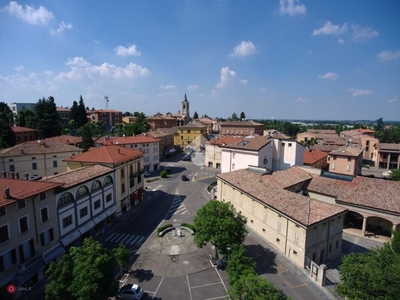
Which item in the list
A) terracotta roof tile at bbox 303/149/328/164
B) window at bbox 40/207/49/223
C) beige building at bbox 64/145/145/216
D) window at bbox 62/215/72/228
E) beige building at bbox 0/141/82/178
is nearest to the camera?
window at bbox 40/207/49/223

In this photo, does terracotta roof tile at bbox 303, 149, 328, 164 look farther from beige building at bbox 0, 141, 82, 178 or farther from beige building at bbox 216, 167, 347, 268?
beige building at bbox 0, 141, 82, 178

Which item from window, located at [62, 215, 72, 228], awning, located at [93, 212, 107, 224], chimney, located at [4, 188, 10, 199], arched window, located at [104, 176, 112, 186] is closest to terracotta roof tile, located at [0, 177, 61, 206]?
chimney, located at [4, 188, 10, 199]

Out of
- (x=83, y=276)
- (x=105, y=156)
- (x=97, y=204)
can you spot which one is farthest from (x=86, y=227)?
(x=83, y=276)

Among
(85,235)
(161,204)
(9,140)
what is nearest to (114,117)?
(9,140)

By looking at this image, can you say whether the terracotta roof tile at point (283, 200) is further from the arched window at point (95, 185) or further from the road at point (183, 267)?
the arched window at point (95, 185)

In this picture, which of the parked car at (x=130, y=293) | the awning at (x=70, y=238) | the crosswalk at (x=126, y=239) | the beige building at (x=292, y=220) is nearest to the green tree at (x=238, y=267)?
the beige building at (x=292, y=220)

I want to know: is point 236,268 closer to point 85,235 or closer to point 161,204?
point 85,235

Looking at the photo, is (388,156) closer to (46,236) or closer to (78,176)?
(78,176)
